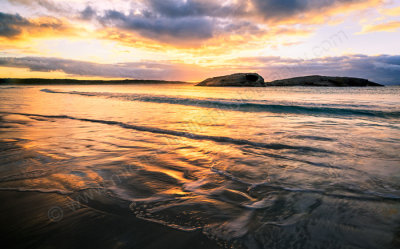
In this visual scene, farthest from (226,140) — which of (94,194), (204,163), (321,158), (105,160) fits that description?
(94,194)

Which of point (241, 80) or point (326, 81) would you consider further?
point (241, 80)

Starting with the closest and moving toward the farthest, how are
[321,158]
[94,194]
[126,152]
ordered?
1. [94,194]
2. [321,158]
3. [126,152]

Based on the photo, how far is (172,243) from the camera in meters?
1.70

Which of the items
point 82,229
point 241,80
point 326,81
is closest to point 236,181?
point 82,229

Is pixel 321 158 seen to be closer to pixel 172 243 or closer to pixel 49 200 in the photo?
pixel 172 243

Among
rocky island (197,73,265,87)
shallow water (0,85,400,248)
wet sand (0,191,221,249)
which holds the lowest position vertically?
wet sand (0,191,221,249)

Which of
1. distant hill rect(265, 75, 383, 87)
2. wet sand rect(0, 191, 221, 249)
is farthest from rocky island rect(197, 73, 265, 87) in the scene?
wet sand rect(0, 191, 221, 249)

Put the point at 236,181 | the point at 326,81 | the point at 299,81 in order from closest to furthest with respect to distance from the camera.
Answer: the point at 236,181
the point at 326,81
the point at 299,81

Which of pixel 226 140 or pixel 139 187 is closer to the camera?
pixel 139 187

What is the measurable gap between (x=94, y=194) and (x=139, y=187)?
1.77 feet

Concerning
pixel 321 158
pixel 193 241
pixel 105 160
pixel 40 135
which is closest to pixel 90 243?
pixel 193 241

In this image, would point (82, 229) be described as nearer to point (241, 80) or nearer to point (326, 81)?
point (241, 80)

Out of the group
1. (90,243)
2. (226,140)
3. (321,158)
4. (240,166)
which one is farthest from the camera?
(226,140)

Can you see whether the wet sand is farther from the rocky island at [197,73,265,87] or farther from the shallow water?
the rocky island at [197,73,265,87]
